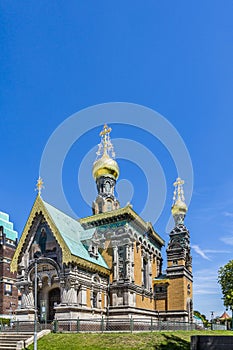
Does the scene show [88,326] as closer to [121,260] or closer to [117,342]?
[117,342]

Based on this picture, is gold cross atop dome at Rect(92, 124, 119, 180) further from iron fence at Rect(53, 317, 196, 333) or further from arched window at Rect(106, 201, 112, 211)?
iron fence at Rect(53, 317, 196, 333)

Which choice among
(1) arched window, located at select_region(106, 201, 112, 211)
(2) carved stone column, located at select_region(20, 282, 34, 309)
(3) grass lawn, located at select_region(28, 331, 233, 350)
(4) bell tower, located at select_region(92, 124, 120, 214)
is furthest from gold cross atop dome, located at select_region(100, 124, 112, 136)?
(3) grass lawn, located at select_region(28, 331, 233, 350)

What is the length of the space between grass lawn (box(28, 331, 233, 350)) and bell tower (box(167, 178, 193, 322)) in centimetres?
1715

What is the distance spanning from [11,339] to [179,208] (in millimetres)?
28946

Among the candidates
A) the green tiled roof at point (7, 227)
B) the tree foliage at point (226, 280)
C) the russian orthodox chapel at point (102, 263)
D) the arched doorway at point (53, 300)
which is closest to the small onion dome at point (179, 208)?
the russian orthodox chapel at point (102, 263)

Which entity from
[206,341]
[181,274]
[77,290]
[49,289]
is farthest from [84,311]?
[206,341]

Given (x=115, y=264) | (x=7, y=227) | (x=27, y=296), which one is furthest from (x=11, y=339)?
(x=7, y=227)

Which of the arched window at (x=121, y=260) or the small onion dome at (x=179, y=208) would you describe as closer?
the arched window at (x=121, y=260)

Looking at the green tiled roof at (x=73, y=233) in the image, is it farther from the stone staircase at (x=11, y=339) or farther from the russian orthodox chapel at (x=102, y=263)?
the stone staircase at (x=11, y=339)

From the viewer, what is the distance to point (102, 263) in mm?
36219

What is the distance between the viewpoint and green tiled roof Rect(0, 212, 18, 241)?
2348 inches

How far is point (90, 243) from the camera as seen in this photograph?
36.2 m

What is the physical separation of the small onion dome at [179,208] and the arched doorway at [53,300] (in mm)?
21175

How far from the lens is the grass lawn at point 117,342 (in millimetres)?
21312
